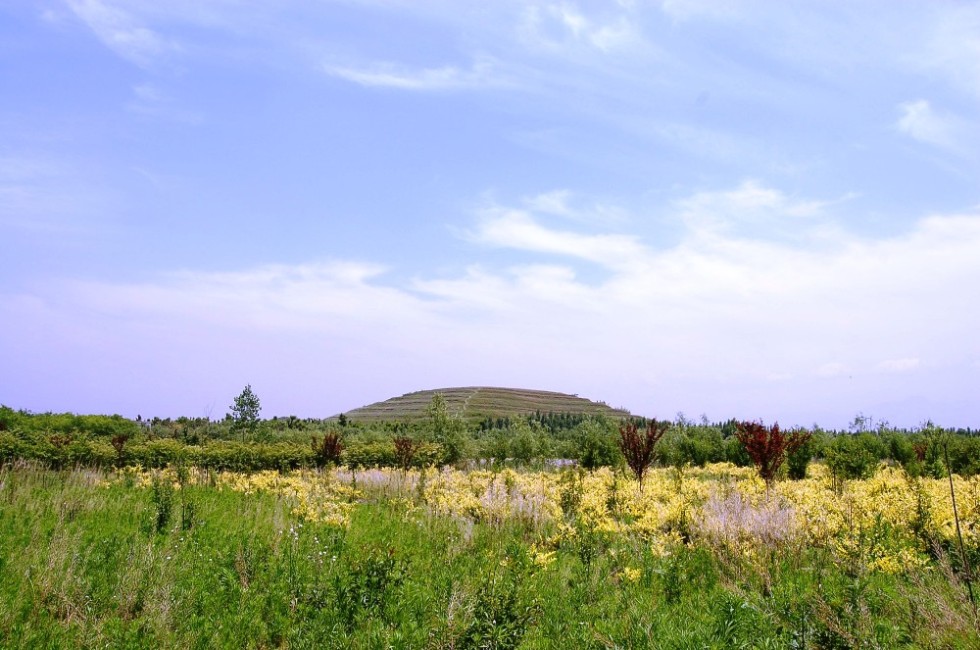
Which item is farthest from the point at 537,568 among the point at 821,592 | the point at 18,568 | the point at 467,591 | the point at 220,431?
the point at 220,431

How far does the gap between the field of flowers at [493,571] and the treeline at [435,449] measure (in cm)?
415

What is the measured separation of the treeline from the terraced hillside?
965 inches

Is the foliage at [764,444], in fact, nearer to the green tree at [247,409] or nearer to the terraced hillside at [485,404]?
the green tree at [247,409]

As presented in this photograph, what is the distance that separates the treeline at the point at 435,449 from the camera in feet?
51.3

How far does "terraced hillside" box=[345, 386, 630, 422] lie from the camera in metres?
53.9

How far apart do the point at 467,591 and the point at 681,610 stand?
2007 millimetres

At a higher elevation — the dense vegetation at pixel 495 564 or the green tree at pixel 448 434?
the green tree at pixel 448 434

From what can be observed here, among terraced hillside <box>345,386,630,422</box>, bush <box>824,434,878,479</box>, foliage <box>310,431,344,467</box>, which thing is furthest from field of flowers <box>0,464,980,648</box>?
terraced hillside <box>345,386,630,422</box>

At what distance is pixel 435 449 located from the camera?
2116 cm

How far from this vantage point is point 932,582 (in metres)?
5.73

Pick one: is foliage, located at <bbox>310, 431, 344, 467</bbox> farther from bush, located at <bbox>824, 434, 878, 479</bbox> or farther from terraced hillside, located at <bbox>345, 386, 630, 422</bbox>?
terraced hillside, located at <bbox>345, 386, 630, 422</bbox>

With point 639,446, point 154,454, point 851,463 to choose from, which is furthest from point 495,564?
point 154,454

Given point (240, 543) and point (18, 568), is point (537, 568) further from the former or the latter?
point (18, 568)

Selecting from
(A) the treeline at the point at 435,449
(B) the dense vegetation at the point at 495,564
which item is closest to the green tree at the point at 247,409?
(A) the treeline at the point at 435,449
